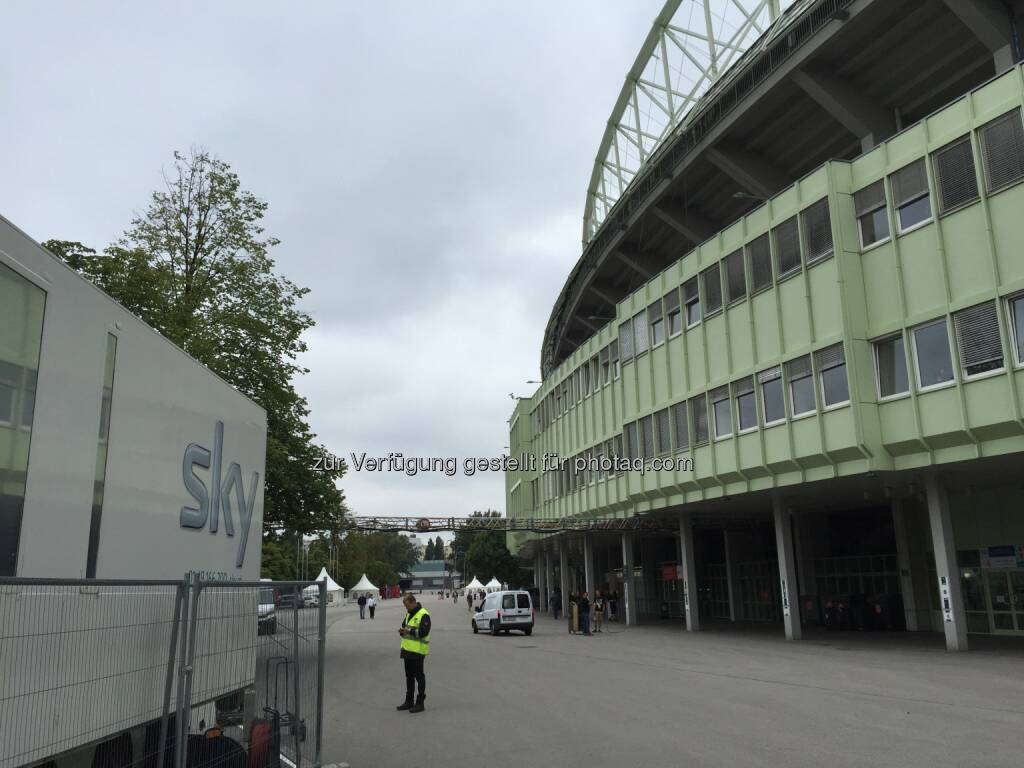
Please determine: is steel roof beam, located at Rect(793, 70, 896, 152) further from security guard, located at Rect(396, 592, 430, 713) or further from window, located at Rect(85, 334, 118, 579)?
window, located at Rect(85, 334, 118, 579)

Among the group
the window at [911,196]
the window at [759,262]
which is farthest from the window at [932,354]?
the window at [759,262]

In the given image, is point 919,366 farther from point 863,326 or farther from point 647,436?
point 647,436

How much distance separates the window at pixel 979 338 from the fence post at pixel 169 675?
61.4ft

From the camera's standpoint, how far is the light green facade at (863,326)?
18859 mm

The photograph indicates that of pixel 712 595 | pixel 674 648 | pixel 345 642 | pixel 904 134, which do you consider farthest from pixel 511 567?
pixel 904 134

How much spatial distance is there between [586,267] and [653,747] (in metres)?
39.1

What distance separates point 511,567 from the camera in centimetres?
10031

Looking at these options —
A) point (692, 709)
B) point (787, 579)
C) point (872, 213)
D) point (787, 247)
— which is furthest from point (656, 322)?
point (692, 709)

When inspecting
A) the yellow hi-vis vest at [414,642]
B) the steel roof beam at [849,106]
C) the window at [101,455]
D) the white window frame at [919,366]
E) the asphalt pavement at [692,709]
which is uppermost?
the steel roof beam at [849,106]

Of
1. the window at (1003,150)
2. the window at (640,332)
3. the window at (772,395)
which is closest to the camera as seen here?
the window at (1003,150)

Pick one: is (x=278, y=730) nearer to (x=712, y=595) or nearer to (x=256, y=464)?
(x=256, y=464)

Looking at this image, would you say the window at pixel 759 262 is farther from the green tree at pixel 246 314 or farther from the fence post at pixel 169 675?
the fence post at pixel 169 675

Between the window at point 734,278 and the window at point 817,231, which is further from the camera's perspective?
A: the window at point 734,278

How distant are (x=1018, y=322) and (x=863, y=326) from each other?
4.15 metres
